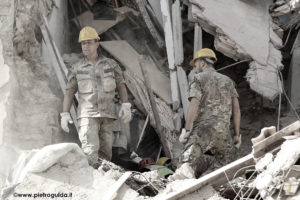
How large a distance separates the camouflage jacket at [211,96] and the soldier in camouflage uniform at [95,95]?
950mm

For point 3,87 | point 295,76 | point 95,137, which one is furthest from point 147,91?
point 295,76

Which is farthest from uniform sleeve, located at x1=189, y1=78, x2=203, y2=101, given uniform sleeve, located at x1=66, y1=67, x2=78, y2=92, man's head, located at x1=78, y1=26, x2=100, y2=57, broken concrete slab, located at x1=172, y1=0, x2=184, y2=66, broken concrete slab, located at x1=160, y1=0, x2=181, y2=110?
broken concrete slab, located at x1=172, y1=0, x2=184, y2=66

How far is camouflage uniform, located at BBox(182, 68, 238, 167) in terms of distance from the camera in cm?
668

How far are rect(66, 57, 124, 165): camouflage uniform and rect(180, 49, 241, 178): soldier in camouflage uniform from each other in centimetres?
95

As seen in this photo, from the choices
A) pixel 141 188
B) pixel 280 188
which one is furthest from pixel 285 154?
pixel 141 188

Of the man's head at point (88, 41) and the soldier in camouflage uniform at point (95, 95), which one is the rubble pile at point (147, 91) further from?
the man's head at point (88, 41)

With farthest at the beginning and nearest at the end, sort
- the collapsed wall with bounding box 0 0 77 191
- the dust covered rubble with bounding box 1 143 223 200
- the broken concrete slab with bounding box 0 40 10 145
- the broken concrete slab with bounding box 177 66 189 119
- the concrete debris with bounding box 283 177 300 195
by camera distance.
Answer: the broken concrete slab with bounding box 177 66 189 119 < the collapsed wall with bounding box 0 0 77 191 < the broken concrete slab with bounding box 0 40 10 145 < the dust covered rubble with bounding box 1 143 223 200 < the concrete debris with bounding box 283 177 300 195

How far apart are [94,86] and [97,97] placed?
138 mm

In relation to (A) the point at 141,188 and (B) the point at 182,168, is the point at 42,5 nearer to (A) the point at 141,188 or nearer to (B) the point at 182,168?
A: (B) the point at 182,168

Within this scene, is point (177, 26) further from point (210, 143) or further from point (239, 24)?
point (210, 143)

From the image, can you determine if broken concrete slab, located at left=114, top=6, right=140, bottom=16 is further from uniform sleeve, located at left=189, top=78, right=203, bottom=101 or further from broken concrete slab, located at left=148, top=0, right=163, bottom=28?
uniform sleeve, located at left=189, top=78, right=203, bottom=101

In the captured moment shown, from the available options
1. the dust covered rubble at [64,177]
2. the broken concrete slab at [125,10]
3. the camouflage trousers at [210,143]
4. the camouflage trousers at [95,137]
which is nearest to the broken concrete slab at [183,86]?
the broken concrete slab at [125,10]

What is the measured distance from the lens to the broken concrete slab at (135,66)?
8.88 m

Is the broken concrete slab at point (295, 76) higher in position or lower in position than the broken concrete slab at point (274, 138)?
lower
